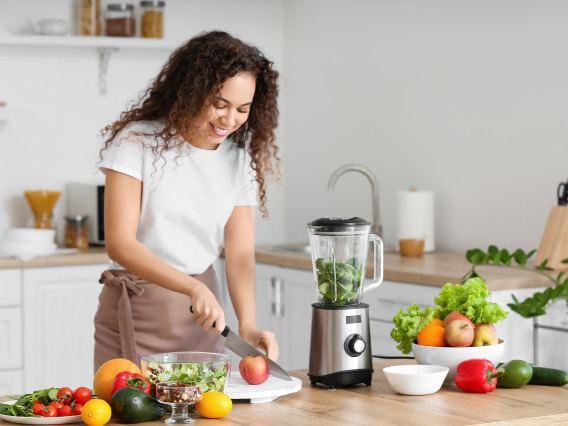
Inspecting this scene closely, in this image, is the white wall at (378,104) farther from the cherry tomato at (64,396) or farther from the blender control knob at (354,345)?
the cherry tomato at (64,396)

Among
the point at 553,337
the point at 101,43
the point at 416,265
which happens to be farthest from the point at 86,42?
the point at 553,337

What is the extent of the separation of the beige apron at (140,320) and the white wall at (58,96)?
1722mm

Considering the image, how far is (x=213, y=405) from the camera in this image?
153cm

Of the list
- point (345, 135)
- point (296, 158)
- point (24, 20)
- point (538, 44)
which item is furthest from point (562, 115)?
point (24, 20)

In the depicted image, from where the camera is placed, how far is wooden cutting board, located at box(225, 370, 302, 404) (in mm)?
1670

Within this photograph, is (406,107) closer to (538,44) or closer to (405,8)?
(405,8)

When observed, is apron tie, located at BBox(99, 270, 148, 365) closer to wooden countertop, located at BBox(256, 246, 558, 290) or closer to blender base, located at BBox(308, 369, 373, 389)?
blender base, located at BBox(308, 369, 373, 389)

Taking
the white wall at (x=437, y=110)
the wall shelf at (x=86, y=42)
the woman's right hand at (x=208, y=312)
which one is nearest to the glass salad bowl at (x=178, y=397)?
the woman's right hand at (x=208, y=312)

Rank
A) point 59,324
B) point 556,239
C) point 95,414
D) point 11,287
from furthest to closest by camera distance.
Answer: point 59,324, point 11,287, point 556,239, point 95,414

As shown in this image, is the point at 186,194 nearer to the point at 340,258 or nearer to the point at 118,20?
the point at 340,258

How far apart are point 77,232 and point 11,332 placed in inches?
23.0

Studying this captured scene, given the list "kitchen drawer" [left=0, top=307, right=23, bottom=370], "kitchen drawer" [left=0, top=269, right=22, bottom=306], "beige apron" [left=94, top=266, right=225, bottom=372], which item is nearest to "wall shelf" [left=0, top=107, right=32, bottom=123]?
"kitchen drawer" [left=0, top=269, right=22, bottom=306]

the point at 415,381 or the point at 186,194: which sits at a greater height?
the point at 186,194

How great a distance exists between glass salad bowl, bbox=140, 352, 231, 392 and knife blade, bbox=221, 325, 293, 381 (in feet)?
0.42
